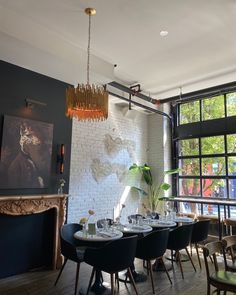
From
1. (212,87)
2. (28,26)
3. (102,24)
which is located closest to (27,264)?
(28,26)

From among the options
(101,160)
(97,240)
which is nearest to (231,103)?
(101,160)

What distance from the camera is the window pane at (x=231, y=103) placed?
627 cm

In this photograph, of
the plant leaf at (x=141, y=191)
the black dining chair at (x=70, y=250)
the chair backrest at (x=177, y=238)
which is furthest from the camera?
the plant leaf at (x=141, y=191)

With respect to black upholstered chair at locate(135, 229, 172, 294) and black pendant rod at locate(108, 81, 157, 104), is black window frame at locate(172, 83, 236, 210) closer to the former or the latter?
black pendant rod at locate(108, 81, 157, 104)

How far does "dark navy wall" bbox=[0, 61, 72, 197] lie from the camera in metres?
4.18

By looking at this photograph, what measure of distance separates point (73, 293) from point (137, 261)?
1.75 metres

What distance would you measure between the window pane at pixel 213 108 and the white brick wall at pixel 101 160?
1.80 metres

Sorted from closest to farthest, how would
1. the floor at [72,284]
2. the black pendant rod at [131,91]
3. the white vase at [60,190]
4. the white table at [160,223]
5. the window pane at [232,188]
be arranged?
the floor at [72,284], the white table at [160,223], the white vase at [60,190], the black pendant rod at [131,91], the window pane at [232,188]

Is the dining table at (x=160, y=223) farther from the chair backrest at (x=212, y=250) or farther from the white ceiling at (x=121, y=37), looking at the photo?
the white ceiling at (x=121, y=37)

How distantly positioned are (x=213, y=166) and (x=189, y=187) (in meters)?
0.89

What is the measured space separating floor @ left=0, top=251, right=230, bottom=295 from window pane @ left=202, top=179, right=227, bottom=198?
243 centimetres

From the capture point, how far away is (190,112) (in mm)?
7121

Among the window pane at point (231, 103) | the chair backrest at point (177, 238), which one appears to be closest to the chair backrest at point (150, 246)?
the chair backrest at point (177, 238)

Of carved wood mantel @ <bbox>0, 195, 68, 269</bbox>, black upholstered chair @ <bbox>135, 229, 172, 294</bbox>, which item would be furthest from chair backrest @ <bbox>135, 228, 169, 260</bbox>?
carved wood mantel @ <bbox>0, 195, 68, 269</bbox>
